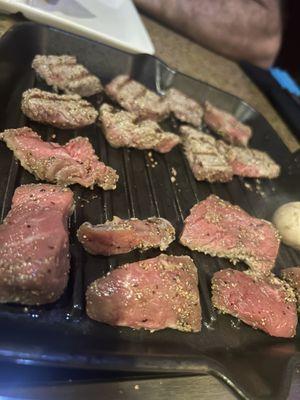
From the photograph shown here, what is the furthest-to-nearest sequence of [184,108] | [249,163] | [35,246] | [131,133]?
[184,108], [249,163], [131,133], [35,246]

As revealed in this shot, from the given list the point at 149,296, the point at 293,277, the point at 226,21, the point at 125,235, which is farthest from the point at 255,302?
the point at 226,21

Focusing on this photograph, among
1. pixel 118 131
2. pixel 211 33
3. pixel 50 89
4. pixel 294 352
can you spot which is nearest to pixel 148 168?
pixel 118 131

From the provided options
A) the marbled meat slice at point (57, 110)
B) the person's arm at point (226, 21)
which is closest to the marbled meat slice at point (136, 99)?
the marbled meat slice at point (57, 110)

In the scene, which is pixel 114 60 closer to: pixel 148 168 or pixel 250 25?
pixel 148 168

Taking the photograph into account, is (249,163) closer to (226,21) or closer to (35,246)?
(35,246)

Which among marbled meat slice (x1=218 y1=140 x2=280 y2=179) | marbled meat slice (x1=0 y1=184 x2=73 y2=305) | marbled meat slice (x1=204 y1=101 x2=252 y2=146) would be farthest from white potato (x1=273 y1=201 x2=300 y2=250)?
marbled meat slice (x1=0 y1=184 x2=73 y2=305)

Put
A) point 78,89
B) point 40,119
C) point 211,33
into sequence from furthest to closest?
1. point 211,33
2. point 78,89
3. point 40,119
